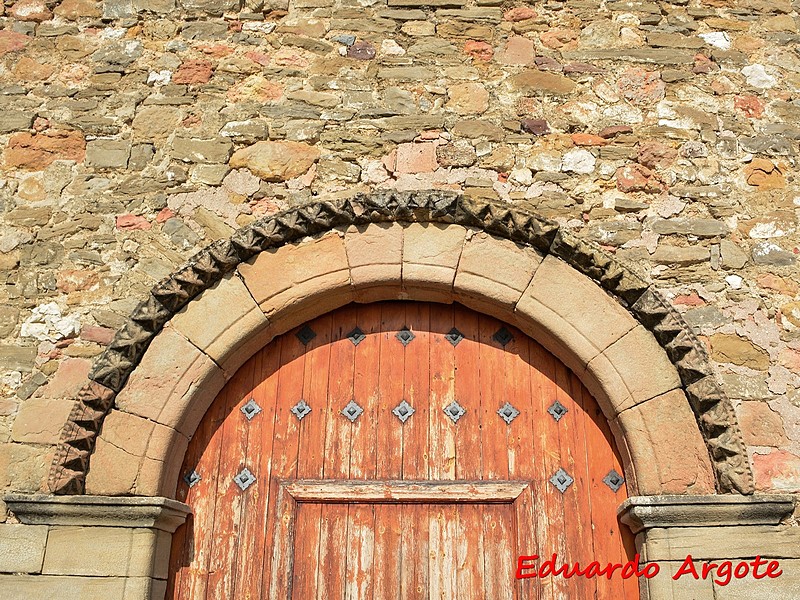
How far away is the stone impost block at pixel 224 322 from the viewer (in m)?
3.20

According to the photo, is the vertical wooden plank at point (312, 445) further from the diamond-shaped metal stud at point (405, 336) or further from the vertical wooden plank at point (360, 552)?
the diamond-shaped metal stud at point (405, 336)

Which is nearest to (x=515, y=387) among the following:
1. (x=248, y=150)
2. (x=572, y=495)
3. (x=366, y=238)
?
(x=572, y=495)

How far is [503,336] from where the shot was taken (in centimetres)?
340

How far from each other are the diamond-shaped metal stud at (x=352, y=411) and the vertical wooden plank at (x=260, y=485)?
308 mm

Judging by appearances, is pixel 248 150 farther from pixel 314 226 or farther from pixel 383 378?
pixel 383 378

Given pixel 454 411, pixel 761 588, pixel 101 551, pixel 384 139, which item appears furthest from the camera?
pixel 384 139

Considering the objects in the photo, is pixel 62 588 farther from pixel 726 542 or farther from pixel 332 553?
pixel 726 542

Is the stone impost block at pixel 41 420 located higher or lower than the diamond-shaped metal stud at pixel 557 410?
lower

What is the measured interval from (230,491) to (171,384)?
506mm

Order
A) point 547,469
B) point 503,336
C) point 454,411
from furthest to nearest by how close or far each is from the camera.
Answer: point 503,336 → point 454,411 → point 547,469

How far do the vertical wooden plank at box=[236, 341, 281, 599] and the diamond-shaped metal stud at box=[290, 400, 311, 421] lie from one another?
0.29 ft

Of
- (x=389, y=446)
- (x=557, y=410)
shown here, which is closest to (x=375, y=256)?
(x=389, y=446)

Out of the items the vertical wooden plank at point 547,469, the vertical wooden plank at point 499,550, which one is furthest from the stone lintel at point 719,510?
the vertical wooden plank at point 499,550

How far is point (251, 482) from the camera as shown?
3.18 meters
